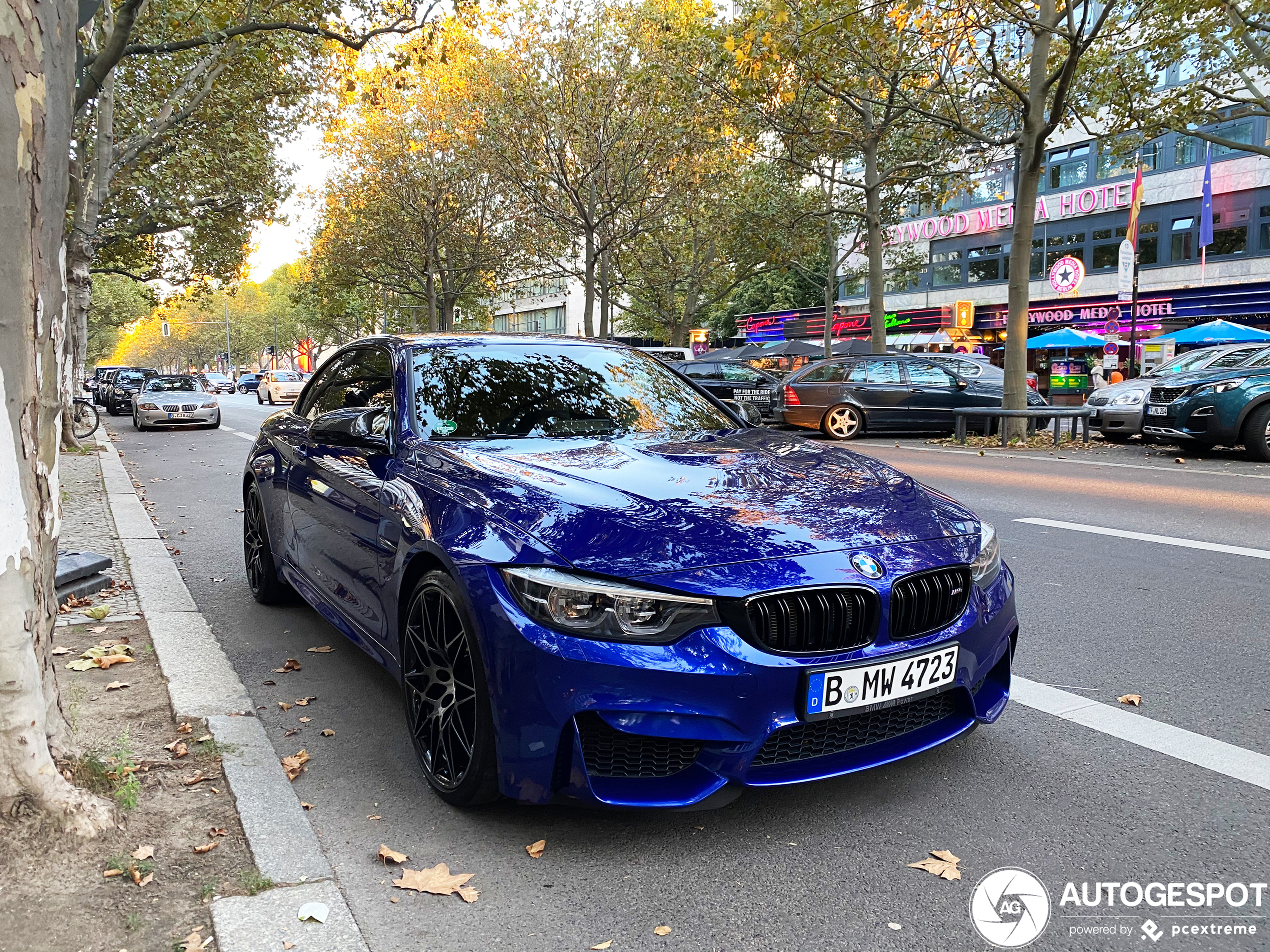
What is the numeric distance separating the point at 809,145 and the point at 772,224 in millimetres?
4036

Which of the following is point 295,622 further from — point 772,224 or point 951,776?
point 772,224

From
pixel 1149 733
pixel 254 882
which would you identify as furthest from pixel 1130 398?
pixel 254 882

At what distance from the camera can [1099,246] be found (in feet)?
117

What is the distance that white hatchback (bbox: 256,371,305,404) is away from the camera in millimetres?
48344

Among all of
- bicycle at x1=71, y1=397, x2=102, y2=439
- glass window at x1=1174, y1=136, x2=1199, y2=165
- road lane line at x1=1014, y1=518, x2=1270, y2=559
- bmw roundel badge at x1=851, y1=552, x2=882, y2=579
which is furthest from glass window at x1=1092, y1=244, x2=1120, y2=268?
bmw roundel badge at x1=851, y1=552, x2=882, y2=579

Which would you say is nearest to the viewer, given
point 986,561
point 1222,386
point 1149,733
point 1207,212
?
point 986,561

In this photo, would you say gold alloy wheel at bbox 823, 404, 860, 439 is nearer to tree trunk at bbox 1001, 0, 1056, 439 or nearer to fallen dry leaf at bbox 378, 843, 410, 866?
tree trunk at bbox 1001, 0, 1056, 439

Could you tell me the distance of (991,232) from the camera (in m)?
39.5

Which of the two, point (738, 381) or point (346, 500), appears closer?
point (346, 500)

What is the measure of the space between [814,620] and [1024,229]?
1577 cm

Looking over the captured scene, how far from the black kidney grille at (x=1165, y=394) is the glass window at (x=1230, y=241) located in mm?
22371

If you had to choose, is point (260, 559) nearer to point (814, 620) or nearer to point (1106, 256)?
point (814, 620)

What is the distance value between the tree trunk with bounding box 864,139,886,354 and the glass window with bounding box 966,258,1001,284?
53.4 feet
